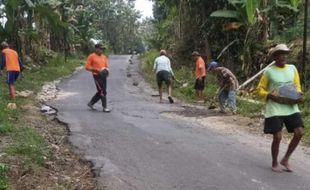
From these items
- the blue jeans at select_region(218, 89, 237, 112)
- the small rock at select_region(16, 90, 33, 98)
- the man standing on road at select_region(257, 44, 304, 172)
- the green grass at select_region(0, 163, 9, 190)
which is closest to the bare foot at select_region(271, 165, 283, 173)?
the man standing on road at select_region(257, 44, 304, 172)

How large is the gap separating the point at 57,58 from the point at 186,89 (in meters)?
14.6

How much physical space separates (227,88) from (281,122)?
21.9 ft

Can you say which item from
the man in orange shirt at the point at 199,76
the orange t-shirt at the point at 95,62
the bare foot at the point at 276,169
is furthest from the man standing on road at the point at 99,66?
the bare foot at the point at 276,169

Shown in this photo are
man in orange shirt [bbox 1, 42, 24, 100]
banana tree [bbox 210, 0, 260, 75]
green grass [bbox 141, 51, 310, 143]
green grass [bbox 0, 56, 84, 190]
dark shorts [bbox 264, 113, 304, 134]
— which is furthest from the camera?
banana tree [bbox 210, 0, 260, 75]

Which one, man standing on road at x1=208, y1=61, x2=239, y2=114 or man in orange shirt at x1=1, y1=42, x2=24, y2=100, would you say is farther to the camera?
man in orange shirt at x1=1, y1=42, x2=24, y2=100

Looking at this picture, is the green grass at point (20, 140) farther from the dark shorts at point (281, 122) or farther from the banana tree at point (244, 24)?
the banana tree at point (244, 24)

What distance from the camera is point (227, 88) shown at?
46.6 feet

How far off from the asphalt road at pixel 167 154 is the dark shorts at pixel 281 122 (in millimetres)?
615

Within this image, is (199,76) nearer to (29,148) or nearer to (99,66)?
(99,66)

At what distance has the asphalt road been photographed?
23.6ft

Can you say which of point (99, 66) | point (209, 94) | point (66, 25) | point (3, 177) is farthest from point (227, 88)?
point (66, 25)

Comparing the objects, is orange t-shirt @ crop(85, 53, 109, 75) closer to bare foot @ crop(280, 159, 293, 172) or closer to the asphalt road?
the asphalt road

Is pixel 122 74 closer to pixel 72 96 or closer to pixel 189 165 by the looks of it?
pixel 72 96

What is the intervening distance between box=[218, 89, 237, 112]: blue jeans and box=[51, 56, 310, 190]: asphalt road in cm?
148
